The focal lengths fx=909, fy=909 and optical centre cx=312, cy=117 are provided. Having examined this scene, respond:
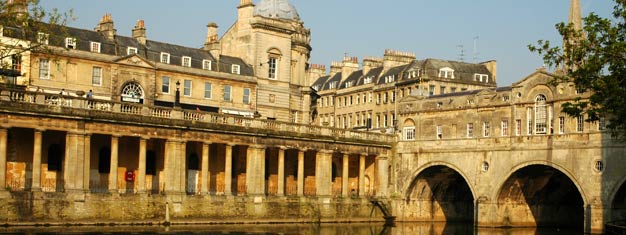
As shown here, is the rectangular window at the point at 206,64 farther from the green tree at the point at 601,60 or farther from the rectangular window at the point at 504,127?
the green tree at the point at 601,60

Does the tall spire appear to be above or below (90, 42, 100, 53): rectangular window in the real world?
above

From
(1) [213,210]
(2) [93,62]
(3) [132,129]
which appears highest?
(2) [93,62]

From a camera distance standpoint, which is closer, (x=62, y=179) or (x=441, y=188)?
(x=62, y=179)

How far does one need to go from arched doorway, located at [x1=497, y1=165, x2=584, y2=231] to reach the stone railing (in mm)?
11651

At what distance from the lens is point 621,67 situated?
3606cm

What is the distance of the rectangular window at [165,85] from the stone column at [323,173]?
40.3ft

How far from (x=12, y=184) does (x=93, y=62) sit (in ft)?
47.3

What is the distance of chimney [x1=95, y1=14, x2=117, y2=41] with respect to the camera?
2594 inches

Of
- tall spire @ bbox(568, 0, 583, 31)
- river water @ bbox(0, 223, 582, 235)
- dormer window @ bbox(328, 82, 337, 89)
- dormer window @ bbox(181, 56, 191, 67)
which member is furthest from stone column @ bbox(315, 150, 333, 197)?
dormer window @ bbox(328, 82, 337, 89)

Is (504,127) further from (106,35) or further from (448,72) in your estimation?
(448,72)

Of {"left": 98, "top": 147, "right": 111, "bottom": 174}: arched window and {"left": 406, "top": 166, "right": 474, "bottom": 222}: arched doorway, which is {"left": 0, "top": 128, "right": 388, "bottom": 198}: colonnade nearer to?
{"left": 98, "top": 147, "right": 111, "bottom": 174}: arched window

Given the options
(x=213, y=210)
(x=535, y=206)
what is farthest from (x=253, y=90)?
(x=535, y=206)

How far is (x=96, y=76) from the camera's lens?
209ft

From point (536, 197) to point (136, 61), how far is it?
1225 inches
